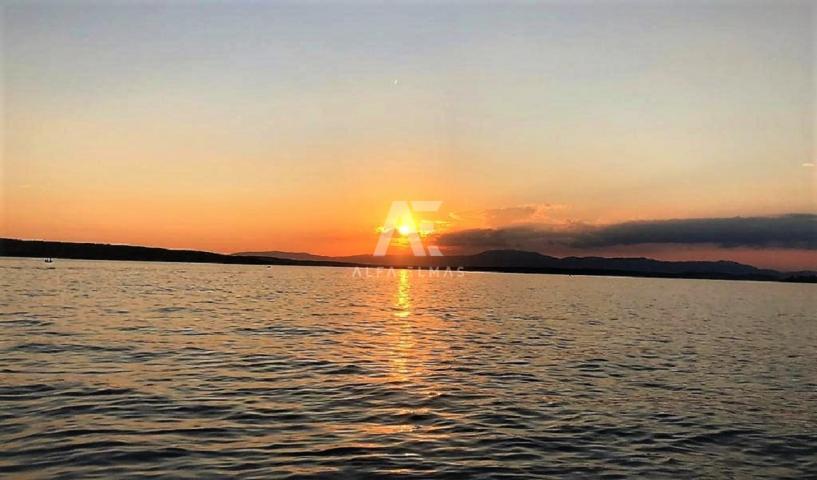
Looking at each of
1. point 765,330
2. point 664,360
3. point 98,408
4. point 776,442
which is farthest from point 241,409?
point 765,330

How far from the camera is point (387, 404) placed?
18.4 m

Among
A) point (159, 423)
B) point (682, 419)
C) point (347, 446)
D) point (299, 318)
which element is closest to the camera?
point (347, 446)

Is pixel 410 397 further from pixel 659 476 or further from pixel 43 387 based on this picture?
pixel 43 387

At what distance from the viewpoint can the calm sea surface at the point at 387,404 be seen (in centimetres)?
1322

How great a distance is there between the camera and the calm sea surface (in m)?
13.2

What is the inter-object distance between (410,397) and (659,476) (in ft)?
27.6

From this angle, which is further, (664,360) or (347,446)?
(664,360)

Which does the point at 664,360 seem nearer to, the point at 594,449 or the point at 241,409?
the point at 594,449

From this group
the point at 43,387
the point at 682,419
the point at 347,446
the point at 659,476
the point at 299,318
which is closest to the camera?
the point at 659,476

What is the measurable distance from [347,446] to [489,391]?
7.83 m

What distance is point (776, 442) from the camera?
16.0 m

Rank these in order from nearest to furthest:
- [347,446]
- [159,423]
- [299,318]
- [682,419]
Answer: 1. [347,446]
2. [159,423]
3. [682,419]
4. [299,318]

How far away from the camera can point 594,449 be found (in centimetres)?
1456

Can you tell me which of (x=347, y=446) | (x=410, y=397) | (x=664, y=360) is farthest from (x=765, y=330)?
(x=347, y=446)
